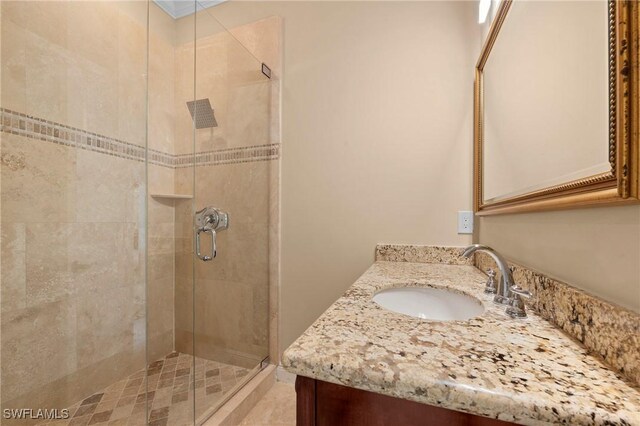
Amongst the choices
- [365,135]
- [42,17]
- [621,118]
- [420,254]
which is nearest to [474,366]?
[621,118]

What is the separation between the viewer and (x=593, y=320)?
46 cm

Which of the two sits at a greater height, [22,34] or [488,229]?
[22,34]

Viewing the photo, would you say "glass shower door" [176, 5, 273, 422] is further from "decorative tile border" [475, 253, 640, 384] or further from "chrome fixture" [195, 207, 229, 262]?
"decorative tile border" [475, 253, 640, 384]

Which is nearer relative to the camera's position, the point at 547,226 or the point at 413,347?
the point at 413,347

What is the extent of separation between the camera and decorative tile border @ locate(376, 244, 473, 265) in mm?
1313

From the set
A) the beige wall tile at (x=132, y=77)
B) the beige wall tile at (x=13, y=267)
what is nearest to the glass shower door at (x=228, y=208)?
the beige wall tile at (x=132, y=77)

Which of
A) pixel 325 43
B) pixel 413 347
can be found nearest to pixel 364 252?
pixel 413 347

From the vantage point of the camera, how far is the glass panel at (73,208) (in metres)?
1.13

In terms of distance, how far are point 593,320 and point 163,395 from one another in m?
1.69

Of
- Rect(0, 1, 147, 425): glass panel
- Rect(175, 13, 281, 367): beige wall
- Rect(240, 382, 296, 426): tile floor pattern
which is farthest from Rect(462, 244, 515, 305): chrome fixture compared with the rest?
Rect(0, 1, 147, 425): glass panel

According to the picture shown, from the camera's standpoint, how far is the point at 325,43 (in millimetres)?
1542

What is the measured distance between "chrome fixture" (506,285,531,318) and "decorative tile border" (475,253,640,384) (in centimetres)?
5

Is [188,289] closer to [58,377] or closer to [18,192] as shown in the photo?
[58,377]

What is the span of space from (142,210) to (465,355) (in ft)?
6.04
